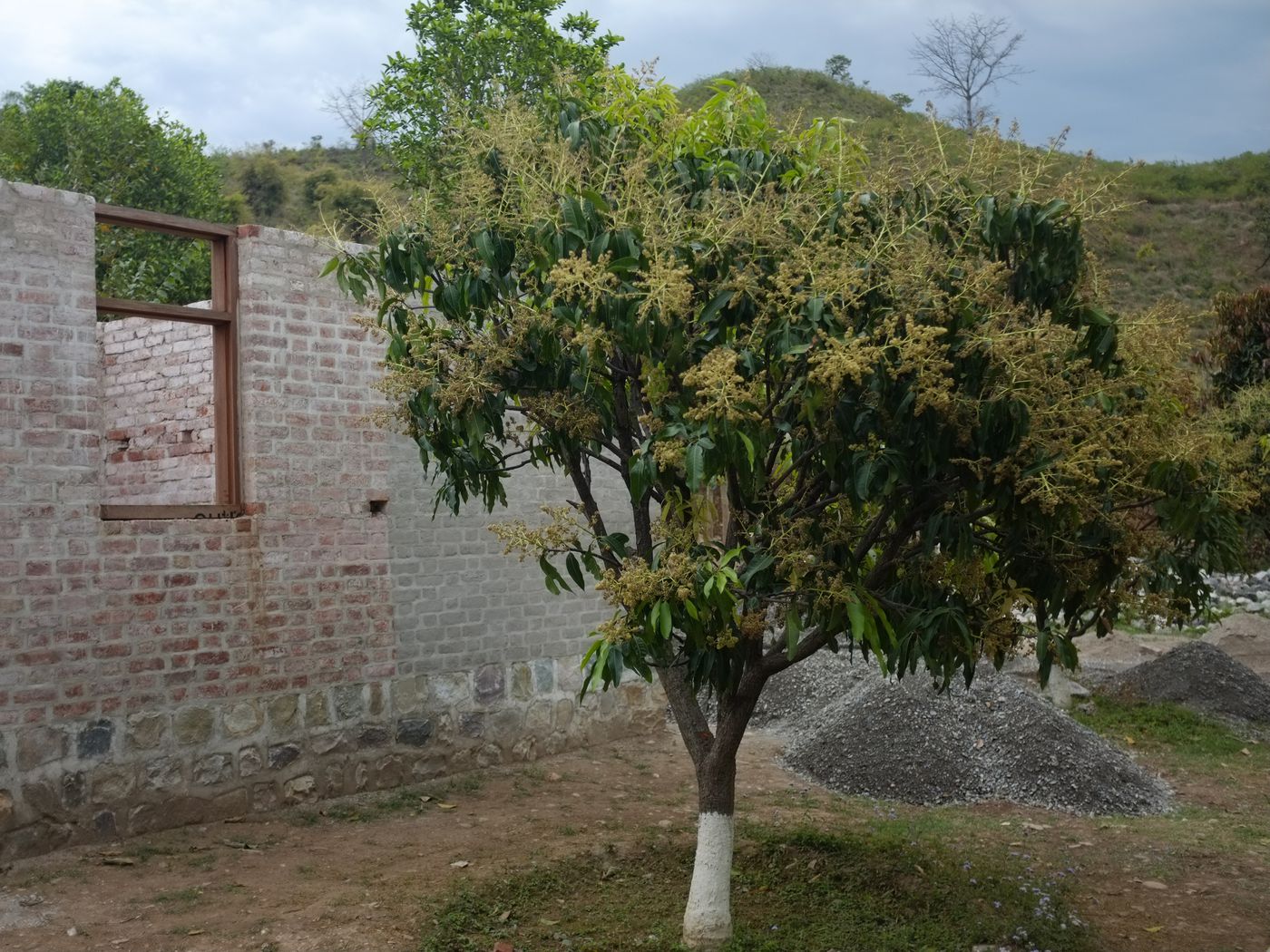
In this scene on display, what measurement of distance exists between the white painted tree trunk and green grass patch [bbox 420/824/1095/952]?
0.26ft

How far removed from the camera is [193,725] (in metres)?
6.71

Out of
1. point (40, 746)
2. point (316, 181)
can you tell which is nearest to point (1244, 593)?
point (40, 746)

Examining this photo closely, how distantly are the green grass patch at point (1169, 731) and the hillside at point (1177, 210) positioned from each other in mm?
20466

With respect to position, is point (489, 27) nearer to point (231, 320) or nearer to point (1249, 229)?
point (231, 320)

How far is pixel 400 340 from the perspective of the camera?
16.5 feet

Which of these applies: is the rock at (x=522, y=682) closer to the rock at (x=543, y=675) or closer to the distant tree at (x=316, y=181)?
the rock at (x=543, y=675)

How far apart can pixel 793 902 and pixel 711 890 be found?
83 centimetres

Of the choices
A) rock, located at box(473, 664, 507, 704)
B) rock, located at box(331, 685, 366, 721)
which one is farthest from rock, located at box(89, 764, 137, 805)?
rock, located at box(473, 664, 507, 704)

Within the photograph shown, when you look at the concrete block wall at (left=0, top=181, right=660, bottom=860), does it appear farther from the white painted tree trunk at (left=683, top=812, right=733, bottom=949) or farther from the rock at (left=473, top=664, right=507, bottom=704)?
the white painted tree trunk at (left=683, top=812, right=733, bottom=949)

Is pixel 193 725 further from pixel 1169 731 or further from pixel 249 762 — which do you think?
pixel 1169 731

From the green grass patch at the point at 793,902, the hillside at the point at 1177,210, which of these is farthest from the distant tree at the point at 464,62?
the green grass patch at the point at 793,902

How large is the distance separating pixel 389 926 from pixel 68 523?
8.80 ft

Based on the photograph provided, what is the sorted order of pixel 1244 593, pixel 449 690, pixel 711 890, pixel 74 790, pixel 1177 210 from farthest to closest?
pixel 1177 210 < pixel 1244 593 < pixel 449 690 < pixel 74 790 < pixel 711 890

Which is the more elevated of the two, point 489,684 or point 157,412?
point 157,412
